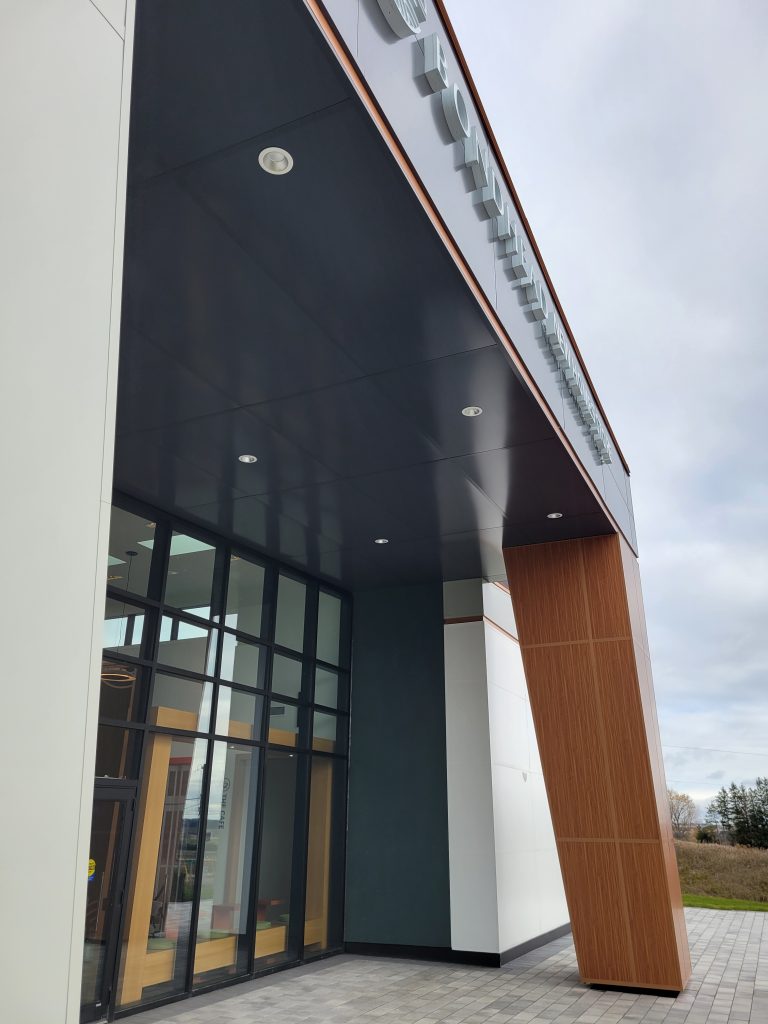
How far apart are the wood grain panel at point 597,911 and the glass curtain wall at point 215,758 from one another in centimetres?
300

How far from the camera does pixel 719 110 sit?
55.4 feet

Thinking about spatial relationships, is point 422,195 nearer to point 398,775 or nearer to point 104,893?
point 104,893

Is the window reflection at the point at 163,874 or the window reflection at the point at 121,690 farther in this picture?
the window reflection at the point at 121,690

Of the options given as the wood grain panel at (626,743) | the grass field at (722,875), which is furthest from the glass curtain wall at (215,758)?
the grass field at (722,875)

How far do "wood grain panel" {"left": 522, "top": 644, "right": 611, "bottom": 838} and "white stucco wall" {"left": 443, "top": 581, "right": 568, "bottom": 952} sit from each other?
4.45ft

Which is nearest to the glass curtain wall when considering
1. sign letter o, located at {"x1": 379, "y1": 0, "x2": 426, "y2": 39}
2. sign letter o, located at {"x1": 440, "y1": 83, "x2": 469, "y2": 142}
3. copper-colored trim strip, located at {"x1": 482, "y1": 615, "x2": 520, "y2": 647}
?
copper-colored trim strip, located at {"x1": 482, "y1": 615, "x2": 520, "y2": 647}

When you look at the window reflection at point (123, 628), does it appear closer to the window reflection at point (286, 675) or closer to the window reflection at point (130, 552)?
the window reflection at point (130, 552)

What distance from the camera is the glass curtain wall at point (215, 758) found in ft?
22.1

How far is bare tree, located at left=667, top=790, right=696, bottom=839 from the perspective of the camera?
20.9 meters

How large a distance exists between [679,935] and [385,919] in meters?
3.34

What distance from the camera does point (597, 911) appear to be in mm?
7465


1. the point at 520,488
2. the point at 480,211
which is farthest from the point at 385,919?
the point at 480,211

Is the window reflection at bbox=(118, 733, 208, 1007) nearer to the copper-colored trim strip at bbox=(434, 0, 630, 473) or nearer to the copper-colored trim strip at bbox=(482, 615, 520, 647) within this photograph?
the copper-colored trim strip at bbox=(482, 615, 520, 647)

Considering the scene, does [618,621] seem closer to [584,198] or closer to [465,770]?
[465,770]
